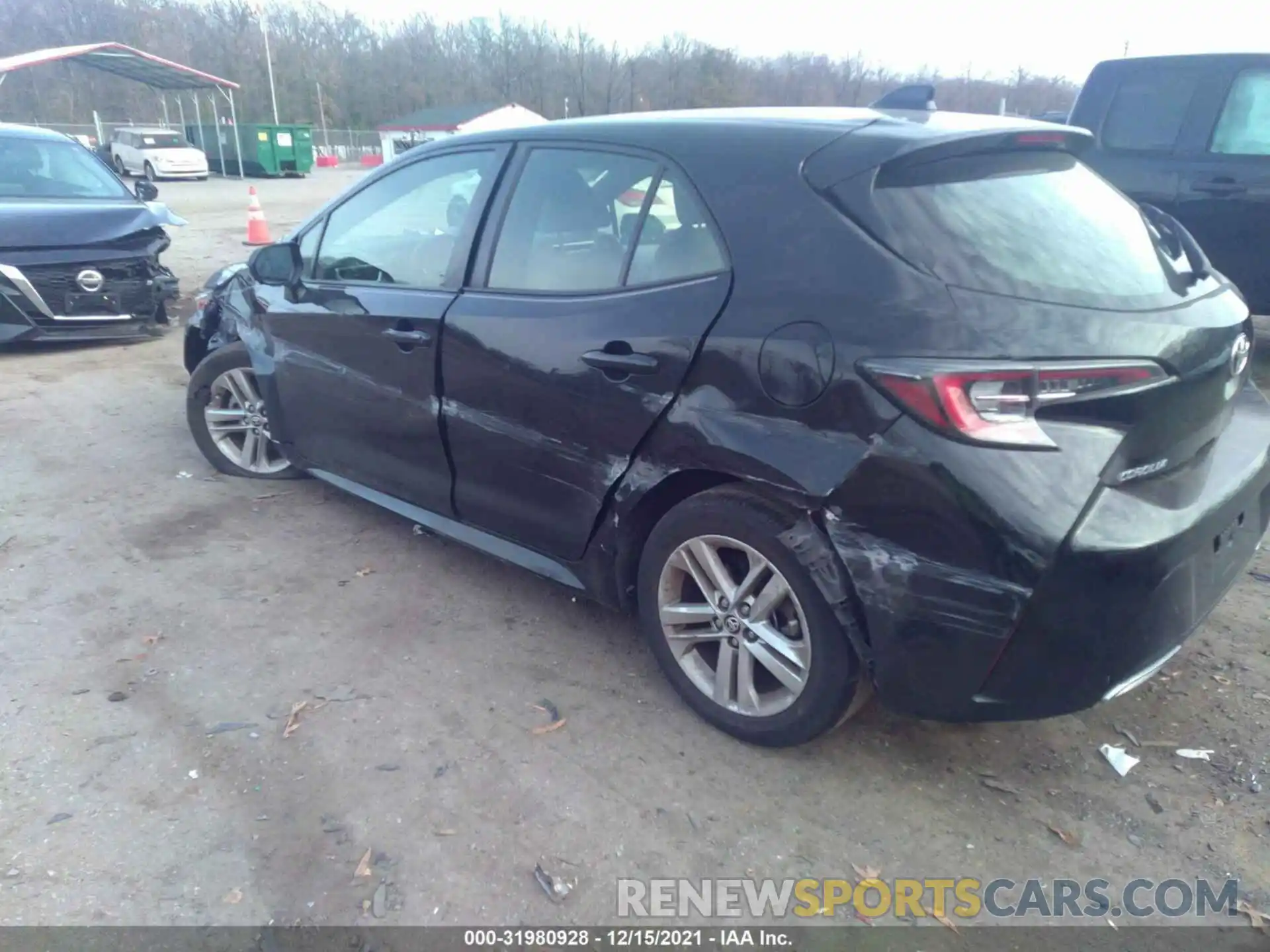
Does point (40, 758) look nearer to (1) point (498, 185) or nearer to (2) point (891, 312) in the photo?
(1) point (498, 185)

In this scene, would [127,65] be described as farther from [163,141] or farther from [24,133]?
[24,133]

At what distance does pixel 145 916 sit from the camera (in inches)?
91.0

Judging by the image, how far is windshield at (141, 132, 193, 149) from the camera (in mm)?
34375

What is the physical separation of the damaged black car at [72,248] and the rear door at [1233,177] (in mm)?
8086

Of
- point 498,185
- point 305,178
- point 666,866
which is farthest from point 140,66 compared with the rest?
point 666,866

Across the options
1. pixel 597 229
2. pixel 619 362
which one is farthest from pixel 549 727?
pixel 597 229

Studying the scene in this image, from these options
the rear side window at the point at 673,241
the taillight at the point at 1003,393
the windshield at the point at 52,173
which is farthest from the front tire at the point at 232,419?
A: the windshield at the point at 52,173

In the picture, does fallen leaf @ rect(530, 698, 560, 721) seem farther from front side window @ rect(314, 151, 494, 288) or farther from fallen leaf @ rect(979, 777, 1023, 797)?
front side window @ rect(314, 151, 494, 288)

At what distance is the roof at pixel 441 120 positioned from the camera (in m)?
55.3

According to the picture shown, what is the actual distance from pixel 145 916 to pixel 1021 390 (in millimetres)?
2466

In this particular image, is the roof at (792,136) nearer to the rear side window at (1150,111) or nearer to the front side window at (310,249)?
the front side window at (310,249)

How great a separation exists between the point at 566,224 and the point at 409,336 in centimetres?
78

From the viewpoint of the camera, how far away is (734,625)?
2846 mm

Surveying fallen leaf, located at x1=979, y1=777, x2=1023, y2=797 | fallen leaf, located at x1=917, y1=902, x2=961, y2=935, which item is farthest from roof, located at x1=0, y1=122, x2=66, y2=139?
fallen leaf, located at x1=917, y1=902, x2=961, y2=935
